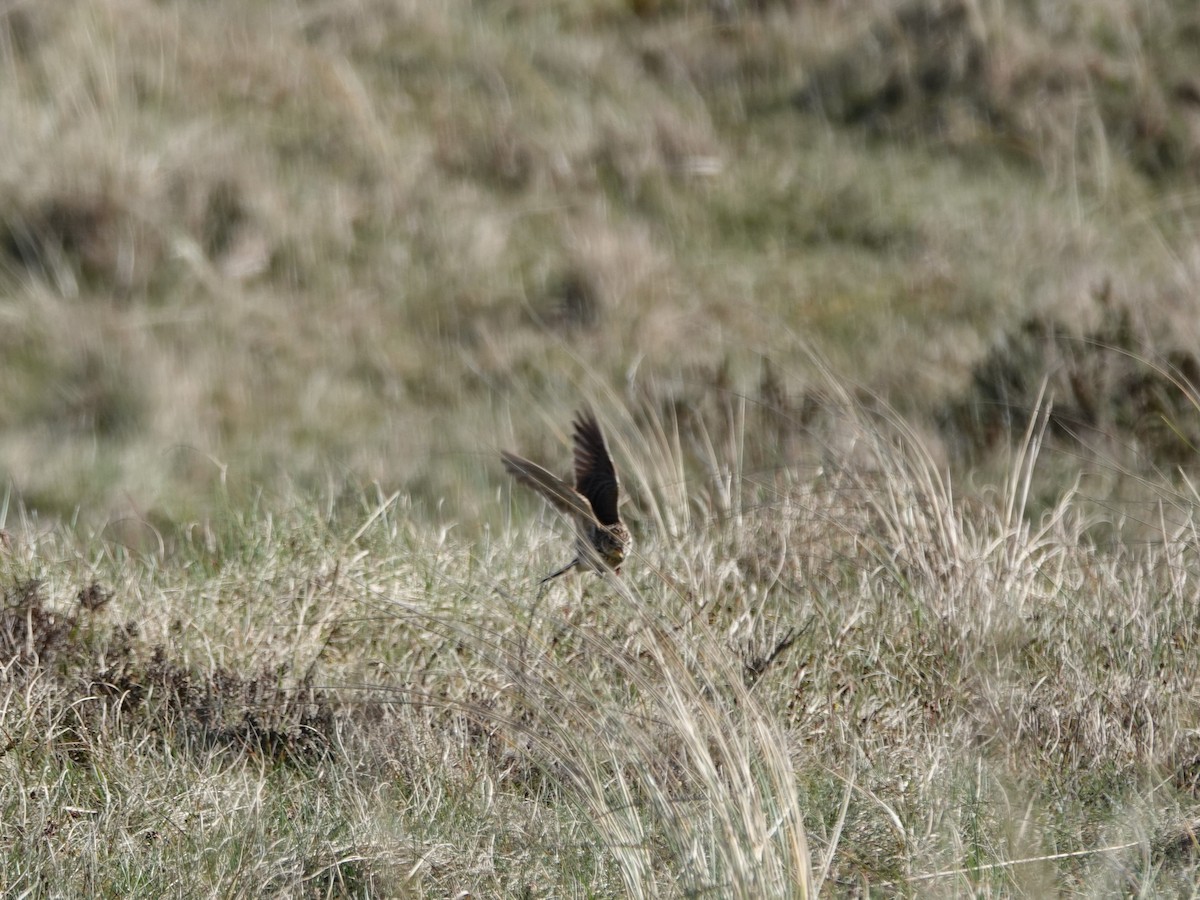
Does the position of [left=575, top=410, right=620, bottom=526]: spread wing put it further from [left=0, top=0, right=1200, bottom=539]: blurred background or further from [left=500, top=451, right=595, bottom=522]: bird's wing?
[left=0, top=0, right=1200, bottom=539]: blurred background

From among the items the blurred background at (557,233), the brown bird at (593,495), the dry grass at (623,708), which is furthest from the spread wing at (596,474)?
the blurred background at (557,233)

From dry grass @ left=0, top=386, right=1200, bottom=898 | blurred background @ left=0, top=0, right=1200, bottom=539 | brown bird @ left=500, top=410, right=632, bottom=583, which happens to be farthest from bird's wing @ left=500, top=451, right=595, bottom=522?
blurred background @ left=0, top=0, right=1200, bottom=539

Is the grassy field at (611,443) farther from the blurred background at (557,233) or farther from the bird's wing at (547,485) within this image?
the bird's wing at (547,485)

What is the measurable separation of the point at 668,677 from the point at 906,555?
154 cm

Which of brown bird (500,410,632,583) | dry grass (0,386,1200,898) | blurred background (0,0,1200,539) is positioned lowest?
blurred background (0,0,1200,539)

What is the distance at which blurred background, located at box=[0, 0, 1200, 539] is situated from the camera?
5.95 meters

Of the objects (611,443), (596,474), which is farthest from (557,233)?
(596,474)

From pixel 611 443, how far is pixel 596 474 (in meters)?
1.75

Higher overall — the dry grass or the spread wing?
the spread wing

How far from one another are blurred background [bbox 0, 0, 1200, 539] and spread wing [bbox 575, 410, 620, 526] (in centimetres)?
174

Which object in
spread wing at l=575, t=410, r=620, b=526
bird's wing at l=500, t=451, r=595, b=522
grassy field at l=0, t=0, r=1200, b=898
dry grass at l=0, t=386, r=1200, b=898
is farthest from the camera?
spread wing at l=575, t=410, r=620, b=526

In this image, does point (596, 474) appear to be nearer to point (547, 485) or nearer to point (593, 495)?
point (593, 495)

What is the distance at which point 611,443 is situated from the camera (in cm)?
495

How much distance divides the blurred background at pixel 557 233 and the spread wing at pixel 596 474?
5.69 feet
